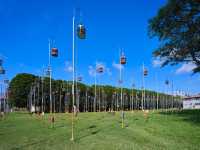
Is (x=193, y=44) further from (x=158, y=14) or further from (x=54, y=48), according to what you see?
(x=54, y=48)

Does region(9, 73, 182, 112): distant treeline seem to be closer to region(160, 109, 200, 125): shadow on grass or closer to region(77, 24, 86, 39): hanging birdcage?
region(160, 109, 200, 125): shadow on grass

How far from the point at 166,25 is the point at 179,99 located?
488 ft

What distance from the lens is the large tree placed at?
138 ft

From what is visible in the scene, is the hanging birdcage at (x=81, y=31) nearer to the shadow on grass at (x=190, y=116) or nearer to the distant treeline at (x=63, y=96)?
the shadow on grass at (x=190, y=116)

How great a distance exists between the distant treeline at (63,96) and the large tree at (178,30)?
1631 inches

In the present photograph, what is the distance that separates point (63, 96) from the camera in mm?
138875

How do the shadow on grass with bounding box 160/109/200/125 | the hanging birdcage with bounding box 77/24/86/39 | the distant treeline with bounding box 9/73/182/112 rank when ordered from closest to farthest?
the hanging birdcage with bounding box 77/24/86/39, the shadow on grass with bounding box 160/109/200/125, the distant treeline with bounding box 9/73/182/112

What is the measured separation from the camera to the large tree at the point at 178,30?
41.9 metres

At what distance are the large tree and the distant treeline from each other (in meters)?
41.4

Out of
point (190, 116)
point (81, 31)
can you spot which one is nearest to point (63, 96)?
point (190, 116)

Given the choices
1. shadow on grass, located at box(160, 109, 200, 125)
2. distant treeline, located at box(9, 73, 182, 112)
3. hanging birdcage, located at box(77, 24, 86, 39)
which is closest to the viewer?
hanging birdcage, located at box(77, 24, 86, 39)

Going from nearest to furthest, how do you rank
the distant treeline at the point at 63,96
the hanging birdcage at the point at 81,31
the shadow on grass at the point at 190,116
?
the hanging birdcage at the point at 81,31 < the shadow on grass at the point at 190,116 < the distant treeline at the point at 63,96

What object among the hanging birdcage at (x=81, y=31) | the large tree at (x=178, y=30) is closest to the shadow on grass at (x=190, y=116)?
the large tree at (x=178, y=30)

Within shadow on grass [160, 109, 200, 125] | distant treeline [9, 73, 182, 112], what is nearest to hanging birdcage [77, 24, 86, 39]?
shadow on grass [160, 109, 200, 125]
